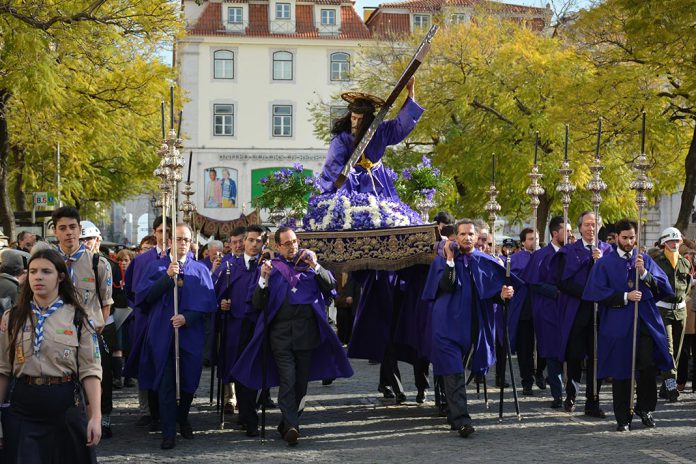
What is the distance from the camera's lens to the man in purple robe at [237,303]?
11039mm

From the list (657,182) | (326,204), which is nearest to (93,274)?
(326,204)

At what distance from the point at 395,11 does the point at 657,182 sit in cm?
3079

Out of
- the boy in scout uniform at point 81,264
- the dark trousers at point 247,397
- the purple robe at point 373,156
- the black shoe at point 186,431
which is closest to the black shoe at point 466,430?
the dark trousers at point 247,397

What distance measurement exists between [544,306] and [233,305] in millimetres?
3705

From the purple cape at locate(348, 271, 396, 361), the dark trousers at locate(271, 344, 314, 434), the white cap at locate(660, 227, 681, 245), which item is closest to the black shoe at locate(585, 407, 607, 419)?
the purple cape at locate(348, 271, 396, 361)

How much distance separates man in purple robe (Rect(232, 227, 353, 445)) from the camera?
1016cm

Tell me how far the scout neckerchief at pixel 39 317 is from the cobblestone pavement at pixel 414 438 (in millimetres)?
3313

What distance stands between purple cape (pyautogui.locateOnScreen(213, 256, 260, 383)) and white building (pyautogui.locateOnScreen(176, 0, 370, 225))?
4131 centimetres

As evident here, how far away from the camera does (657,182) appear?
90.6 ft

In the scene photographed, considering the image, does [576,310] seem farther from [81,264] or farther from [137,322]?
[81,264]

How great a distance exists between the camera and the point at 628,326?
10711 mm

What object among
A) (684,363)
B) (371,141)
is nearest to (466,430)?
(371,141)

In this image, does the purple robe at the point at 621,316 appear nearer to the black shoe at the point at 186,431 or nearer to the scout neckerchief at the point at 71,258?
the black shoe at the point at 186,431

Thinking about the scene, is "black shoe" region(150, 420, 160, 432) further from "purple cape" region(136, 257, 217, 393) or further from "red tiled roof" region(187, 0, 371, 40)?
"red tiled roof" region(187, 0, 371, 40)
